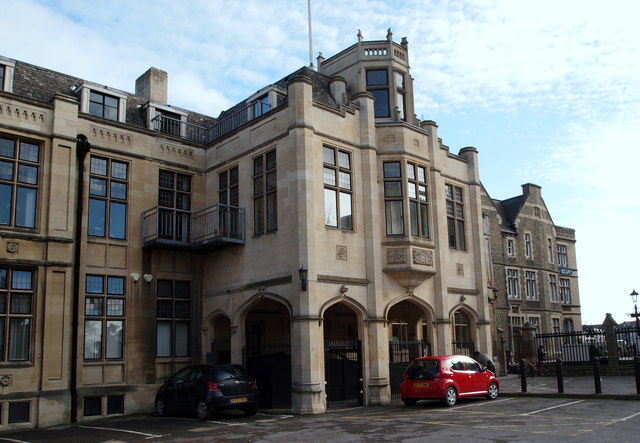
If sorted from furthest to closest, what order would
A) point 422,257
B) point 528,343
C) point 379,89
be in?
1. point 528,343
2. point 379,89
3. point 422,257

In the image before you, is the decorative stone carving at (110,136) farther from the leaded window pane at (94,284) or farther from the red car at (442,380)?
the red car at (442,380)

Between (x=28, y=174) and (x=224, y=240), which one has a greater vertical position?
(x=28, y=174)

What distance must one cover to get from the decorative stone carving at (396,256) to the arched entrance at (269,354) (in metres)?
4.32

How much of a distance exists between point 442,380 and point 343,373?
3420mm

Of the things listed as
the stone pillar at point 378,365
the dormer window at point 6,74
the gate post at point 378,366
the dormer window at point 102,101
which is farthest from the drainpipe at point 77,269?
the stone pillar at point 378,365

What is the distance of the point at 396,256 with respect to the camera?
794 inches

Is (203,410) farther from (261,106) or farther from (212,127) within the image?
(212,127)

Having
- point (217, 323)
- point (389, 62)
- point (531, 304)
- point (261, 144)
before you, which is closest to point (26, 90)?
point (261, 144)

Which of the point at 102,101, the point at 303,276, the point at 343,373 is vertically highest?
the point at 102,101

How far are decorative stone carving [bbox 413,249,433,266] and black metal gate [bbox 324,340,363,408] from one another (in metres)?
3.56

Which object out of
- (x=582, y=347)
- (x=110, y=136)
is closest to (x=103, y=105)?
(x=110, y=136)

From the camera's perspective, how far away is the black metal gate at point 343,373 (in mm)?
18828

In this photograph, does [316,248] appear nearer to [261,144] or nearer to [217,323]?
[261,144]

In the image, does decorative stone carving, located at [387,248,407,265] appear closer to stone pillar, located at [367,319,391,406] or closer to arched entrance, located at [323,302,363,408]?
stone pillar, located at [367,319,391,406]
